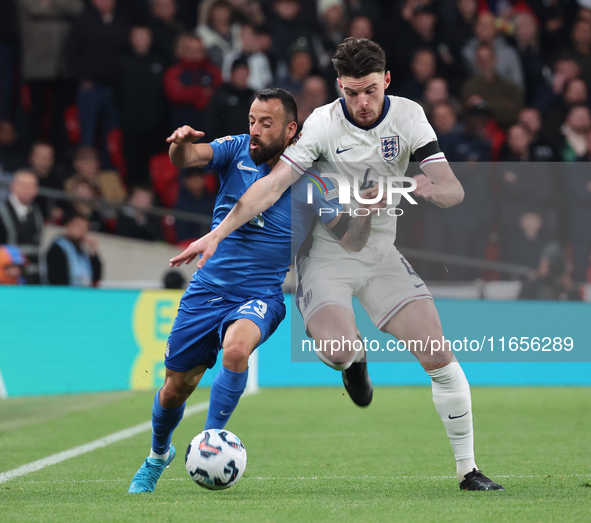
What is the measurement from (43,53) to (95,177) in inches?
79.5

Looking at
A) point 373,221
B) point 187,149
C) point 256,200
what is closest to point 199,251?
point 256,200

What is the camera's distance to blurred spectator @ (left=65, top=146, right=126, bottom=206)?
12.0 meters

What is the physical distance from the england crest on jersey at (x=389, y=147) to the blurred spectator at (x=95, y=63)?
8191 mm

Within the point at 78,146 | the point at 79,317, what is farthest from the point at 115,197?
the point at 79,317

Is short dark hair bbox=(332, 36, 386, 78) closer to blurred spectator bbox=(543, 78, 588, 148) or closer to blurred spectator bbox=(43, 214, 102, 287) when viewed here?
blurred spectator bbox=(43, 214, 102, 287)

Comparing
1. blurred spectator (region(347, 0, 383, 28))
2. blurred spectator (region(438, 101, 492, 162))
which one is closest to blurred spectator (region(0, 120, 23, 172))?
blurred spectator (region(347, 0, 383, 28))

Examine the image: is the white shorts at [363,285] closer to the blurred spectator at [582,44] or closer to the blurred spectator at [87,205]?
the blurred spectator at [87,205]

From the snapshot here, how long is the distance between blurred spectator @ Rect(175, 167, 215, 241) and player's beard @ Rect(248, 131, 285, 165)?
6871 mm

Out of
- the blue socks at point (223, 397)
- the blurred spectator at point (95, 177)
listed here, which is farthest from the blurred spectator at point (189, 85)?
the blue socks at point (223, 397)

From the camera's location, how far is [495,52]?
13.4 meters

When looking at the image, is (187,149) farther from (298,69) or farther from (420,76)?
(420,76)

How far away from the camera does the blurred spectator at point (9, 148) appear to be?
12.0m

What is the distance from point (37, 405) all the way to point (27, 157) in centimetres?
428

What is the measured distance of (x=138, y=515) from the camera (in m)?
4.01
